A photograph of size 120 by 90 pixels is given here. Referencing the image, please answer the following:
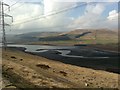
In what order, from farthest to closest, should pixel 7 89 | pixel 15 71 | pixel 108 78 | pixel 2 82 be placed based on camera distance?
pixel 108 78
pixel 15 71
pixel 2 82
pixel 7 89

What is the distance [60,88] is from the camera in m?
20.6

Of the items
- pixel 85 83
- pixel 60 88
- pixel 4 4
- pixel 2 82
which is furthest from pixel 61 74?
pixel 4 4

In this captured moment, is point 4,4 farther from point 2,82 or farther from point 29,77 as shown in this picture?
point 2,82

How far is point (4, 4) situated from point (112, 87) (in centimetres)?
3053

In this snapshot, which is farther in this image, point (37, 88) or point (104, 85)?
point (104, 85)

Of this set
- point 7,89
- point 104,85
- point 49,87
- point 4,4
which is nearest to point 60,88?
point 49,87

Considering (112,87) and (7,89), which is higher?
(7,89)

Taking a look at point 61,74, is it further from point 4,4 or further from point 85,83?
point 4,4

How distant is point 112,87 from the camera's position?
27578 millimetres

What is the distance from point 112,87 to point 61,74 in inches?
211

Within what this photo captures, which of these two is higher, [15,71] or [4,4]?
[4,4]

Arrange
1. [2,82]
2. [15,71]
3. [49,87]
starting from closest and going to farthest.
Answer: [2,82] → [49,87] → [15,71]

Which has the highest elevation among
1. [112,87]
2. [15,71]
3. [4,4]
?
[4,4]

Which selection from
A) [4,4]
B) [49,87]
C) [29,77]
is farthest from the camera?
[4,4]
